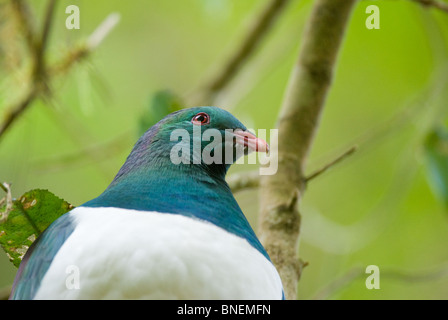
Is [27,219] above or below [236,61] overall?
below

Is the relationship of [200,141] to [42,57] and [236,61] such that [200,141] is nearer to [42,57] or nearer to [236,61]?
[42,57]

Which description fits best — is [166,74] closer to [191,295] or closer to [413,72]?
[413,72]

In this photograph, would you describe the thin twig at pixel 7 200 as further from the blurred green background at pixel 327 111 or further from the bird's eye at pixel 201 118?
the blurred green background at pixel 327 111

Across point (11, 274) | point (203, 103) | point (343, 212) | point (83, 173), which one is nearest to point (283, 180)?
point (203, 103)

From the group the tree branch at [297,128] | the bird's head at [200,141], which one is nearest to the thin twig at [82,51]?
the bird's head at [200,141]

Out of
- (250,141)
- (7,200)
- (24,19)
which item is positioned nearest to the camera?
(7,200)

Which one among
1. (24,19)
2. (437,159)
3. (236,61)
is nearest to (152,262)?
(437,159)

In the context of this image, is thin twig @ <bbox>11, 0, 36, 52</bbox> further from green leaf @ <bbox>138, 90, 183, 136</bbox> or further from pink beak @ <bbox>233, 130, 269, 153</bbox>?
pink beak @ <bbox>233, 130, 269, 153</bbox>
